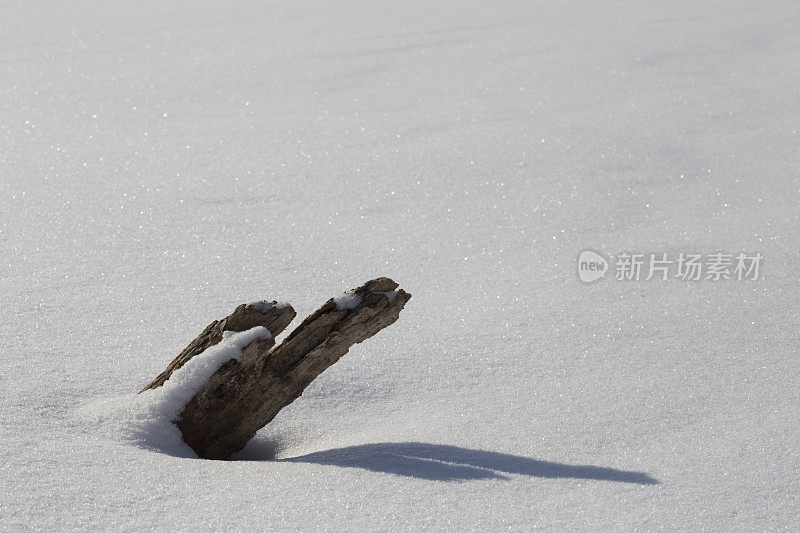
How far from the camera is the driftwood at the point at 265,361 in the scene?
2.11 meters

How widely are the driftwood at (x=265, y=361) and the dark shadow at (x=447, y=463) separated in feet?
0.66

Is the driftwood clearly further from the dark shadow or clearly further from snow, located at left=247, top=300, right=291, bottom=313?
the dark shadow

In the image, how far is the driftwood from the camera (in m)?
2.11

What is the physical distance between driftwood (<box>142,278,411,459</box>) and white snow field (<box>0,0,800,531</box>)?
2.9 inches

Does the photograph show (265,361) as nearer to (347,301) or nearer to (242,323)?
(242,323)

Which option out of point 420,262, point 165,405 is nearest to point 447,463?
point 165,405

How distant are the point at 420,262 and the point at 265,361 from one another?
121cm

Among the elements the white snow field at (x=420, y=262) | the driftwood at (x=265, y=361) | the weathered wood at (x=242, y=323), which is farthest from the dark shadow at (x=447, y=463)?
the weathered wood at (x=242, y=323)

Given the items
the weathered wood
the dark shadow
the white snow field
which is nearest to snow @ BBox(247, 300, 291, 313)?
the weathered wood

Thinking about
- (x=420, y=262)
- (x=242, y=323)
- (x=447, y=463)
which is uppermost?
(x=242, y=323)

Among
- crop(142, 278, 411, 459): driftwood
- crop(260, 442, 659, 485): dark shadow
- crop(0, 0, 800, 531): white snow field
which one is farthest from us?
crop(142, 278, 411, 459): driftwood

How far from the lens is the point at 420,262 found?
3.27 m

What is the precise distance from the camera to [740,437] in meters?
2.19

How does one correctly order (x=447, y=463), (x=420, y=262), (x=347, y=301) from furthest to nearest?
(x=420, y=262)
(x=347, y=301)
(x=447, y=463)
